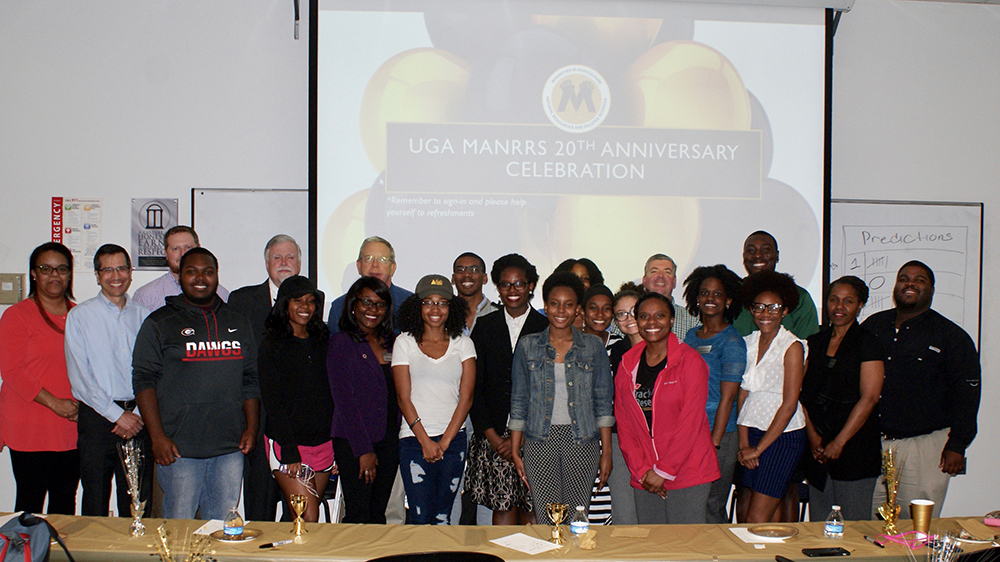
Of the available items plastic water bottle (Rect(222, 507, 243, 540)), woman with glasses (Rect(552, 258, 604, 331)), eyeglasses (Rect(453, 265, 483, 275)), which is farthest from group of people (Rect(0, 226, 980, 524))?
plastic water bottle (Rect(222, 507, 243, 540))

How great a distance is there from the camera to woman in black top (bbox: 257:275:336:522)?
9.24ft

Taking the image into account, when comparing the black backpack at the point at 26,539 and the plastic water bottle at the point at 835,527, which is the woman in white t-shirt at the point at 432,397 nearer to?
the black backpack at the point at 26,539

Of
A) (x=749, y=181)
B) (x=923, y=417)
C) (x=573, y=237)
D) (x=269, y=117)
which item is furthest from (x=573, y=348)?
(x=269, y=117)

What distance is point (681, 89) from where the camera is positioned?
4.27 metres

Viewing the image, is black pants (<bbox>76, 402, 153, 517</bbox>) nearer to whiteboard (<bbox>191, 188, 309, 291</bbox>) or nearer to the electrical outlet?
whiteboard (<bbox>191, 188, 309, 291</bbox>)

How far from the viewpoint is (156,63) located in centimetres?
426

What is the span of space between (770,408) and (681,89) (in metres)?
2.20

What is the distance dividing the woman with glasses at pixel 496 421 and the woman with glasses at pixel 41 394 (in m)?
1.92

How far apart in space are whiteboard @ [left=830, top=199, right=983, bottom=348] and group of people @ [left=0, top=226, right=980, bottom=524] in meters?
1.25

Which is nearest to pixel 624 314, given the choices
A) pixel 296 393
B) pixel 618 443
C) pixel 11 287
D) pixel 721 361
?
pixel 721 361

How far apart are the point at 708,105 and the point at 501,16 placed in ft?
4.70

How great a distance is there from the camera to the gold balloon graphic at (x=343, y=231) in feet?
13.5

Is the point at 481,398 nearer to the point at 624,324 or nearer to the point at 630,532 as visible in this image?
the point at 624,324

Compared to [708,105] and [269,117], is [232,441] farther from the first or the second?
[708,105]
